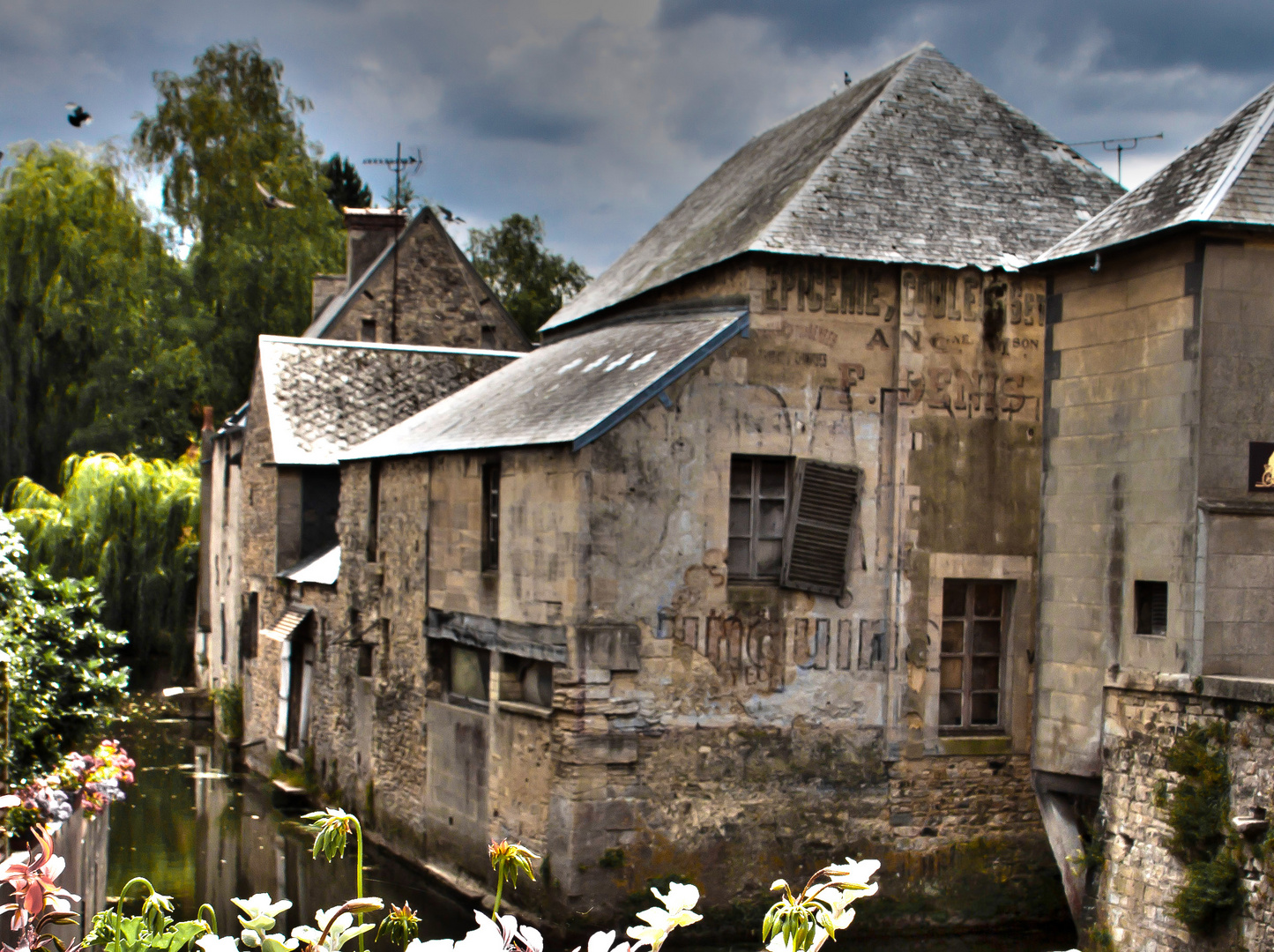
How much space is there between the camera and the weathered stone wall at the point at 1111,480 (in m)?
9.50

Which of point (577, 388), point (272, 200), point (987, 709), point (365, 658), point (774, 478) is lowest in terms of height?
point (365, 658)

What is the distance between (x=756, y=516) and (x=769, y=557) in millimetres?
392

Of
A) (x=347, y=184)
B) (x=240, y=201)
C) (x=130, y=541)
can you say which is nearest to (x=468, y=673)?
(x=130, y=541)

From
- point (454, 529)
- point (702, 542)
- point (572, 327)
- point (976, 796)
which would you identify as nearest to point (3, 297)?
point (572, 327)

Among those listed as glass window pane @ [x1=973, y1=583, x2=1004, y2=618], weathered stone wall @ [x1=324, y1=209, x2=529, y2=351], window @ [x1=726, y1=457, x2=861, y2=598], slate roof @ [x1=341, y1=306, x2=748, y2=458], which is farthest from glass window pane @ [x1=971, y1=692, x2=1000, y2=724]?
weathered stone wall @ [x1=324, y1=209, x2=529, y2=351]

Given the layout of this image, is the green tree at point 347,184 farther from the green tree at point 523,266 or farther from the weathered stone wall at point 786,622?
the weathered stone wall at point 786,622

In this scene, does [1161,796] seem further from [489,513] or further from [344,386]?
[344,386]

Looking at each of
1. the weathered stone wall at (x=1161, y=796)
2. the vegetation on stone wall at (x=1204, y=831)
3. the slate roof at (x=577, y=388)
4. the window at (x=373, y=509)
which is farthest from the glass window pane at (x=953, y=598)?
the window at (x=373, y=509)

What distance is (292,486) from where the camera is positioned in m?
19.6

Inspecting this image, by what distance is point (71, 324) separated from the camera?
29.0 meters

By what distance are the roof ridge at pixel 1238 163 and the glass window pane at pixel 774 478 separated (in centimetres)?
422

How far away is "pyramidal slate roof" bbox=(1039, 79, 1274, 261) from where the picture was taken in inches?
369

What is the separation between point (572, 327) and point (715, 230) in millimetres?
3692

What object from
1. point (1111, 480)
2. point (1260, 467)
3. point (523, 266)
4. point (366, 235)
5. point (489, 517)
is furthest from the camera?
point (523, 266)
